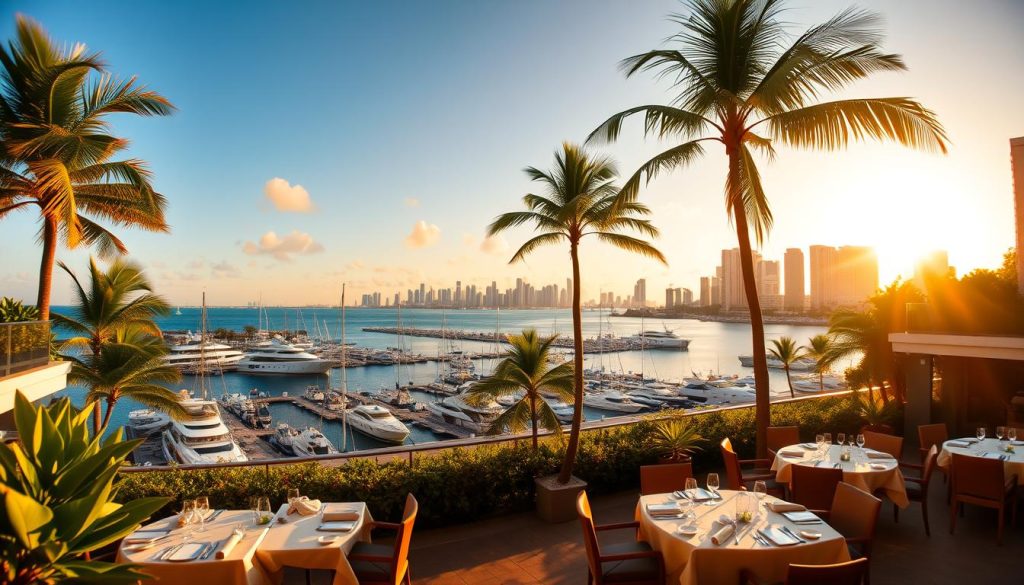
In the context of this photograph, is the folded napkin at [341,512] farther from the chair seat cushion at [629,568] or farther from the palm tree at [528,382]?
the palm tree at [528,382]

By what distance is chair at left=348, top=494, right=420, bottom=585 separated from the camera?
4.56 metres

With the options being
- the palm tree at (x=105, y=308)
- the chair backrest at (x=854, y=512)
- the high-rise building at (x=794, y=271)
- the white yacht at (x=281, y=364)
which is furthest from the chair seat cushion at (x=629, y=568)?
the high-rise building at (x=794, y=271)

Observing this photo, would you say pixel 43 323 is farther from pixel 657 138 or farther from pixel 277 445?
pixel 277 445

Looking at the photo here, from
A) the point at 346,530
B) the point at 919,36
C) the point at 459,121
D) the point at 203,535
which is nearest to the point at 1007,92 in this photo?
the point at 919,36

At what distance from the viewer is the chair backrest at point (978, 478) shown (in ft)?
21.0

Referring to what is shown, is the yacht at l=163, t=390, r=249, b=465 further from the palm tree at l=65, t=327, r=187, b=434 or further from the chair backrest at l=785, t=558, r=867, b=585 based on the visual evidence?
the chair backrest at l=785, t=558, r=867, b=585

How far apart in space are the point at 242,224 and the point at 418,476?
1477 inches

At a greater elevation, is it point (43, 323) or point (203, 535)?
point (43, 323)

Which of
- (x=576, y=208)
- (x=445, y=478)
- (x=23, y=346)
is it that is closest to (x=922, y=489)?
(x=576, y=208)

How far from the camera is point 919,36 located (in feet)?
32.5

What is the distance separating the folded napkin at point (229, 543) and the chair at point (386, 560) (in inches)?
38.5

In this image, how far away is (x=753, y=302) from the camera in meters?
8.48

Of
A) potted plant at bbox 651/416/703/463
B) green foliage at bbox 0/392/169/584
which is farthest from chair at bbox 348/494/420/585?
potted plant at bbox 651/416/703/463

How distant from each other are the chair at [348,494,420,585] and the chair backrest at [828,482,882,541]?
4.17 m
